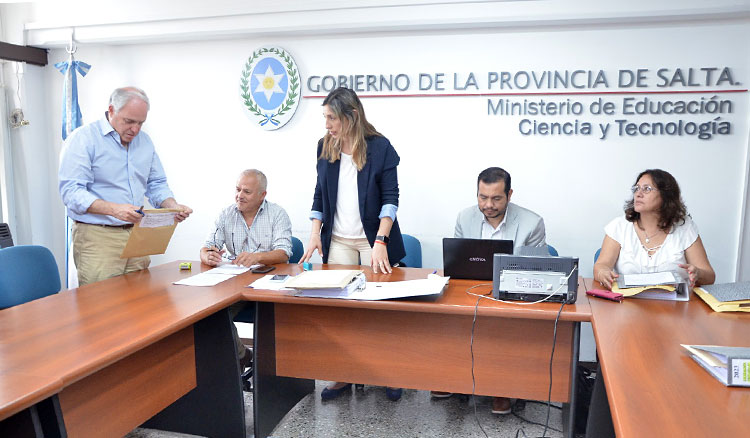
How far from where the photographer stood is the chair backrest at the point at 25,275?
2.54 meters

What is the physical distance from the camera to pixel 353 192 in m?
2.98

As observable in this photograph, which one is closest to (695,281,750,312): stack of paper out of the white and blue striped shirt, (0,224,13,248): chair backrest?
the white and blue striped shirt

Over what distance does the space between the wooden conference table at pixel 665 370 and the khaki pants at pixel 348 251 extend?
128 centimetres

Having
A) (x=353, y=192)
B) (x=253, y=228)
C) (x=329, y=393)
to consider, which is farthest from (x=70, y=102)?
(x=329, y=393)

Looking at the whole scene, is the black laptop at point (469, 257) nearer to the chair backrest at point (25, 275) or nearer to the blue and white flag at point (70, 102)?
the chair backrest at point (25, 275)

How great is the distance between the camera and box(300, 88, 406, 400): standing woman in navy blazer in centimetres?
284

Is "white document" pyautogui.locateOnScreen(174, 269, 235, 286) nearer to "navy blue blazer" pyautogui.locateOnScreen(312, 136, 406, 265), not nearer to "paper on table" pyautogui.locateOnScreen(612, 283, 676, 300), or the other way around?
"navy blue blazer" pyautogui.locateOnScreen(312, 136, 406, 265)

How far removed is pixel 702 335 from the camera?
1.78m

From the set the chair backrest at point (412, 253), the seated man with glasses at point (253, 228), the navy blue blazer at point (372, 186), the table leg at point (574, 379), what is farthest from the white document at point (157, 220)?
the table leg at point (574, 379)

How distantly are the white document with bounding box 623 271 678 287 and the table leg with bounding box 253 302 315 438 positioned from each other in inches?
63.1

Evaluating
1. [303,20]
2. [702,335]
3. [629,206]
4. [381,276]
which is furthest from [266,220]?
[702,335]

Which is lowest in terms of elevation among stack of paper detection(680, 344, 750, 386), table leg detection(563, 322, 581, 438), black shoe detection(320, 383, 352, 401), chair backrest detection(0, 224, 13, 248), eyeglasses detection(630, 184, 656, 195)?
black shoe detection(320, 383, 352, 401)

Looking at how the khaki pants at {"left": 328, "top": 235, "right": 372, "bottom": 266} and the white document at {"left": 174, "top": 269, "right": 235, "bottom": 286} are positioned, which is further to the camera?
the khaki pants at {"left": 328, "top": 235, "right": 372, "bottom": 266}

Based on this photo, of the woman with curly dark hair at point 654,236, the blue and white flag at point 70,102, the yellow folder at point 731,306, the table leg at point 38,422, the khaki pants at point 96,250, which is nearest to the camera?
the table leg at point 38,422
